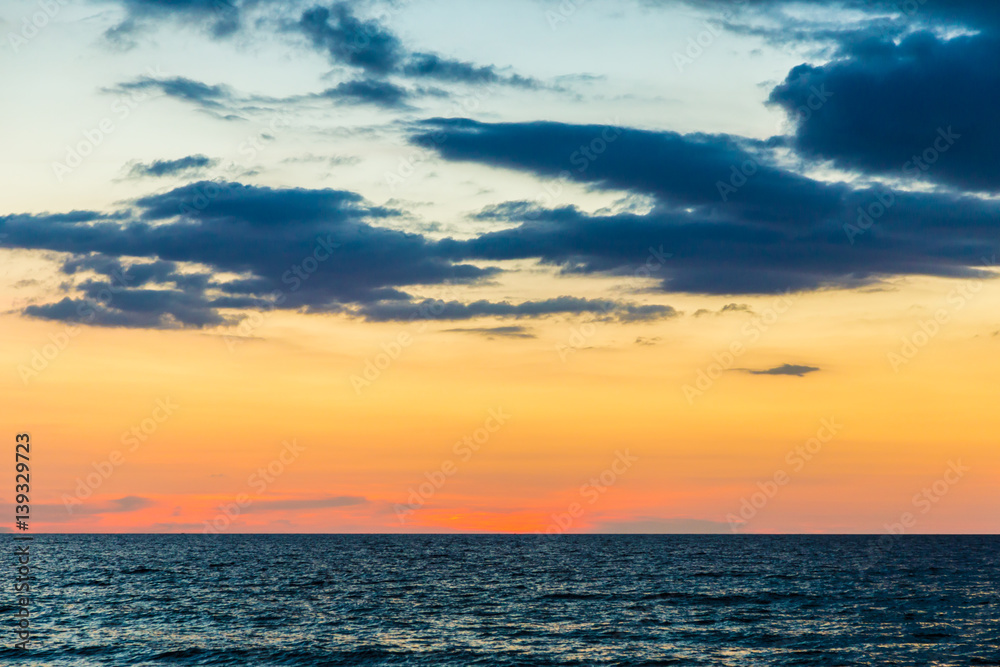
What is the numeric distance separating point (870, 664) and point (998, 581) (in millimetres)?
61654

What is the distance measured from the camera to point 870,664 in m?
44.0

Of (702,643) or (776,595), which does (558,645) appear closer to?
(702,643)

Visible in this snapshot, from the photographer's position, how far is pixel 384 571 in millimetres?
108875

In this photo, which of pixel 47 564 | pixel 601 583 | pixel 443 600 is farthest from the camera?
pixel 47 564

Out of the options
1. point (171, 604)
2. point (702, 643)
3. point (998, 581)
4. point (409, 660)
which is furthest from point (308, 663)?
point (998, 581)

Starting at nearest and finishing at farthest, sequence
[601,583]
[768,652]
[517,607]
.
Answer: [768,652], [517,607], [601,583]

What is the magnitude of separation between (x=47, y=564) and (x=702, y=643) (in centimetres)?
10980

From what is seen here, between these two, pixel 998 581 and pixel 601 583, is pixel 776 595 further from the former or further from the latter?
pixel 998 581

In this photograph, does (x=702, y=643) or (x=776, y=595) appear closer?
(x=702, y=643)

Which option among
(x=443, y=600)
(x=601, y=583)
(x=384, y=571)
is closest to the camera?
(x=443, y=600)

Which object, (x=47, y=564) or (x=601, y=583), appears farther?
(x=47, y=564)

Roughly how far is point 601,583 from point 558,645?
40820mm

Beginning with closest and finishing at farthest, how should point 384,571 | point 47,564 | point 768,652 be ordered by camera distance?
point 768,652 < point 384,571 < point 47,564

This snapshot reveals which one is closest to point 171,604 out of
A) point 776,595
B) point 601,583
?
point 601,583
